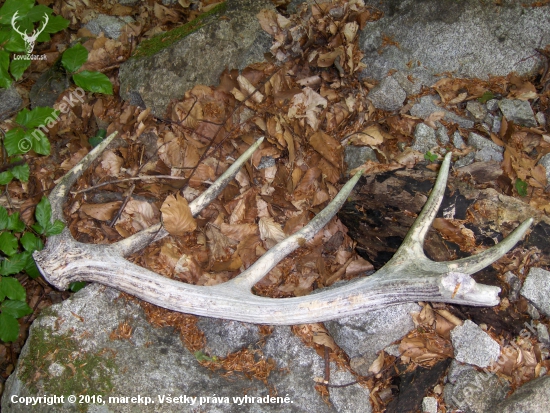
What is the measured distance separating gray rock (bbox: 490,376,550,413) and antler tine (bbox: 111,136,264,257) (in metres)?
2.29

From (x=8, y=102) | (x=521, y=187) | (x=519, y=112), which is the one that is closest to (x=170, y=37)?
(x=8, y=102)

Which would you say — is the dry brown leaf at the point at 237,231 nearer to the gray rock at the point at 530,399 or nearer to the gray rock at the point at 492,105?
the gray rock at the point at 530,399

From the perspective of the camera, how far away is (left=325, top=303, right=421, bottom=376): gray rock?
2881mm

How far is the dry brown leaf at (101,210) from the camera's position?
3.32 metres

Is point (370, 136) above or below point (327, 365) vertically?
above

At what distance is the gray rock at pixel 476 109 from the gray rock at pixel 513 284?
4.67 ft

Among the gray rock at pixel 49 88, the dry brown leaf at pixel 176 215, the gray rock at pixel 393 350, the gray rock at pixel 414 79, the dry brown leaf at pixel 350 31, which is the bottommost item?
the gray rock at pixel 49 88

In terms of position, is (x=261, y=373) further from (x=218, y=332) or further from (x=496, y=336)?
(x=496, y=336)

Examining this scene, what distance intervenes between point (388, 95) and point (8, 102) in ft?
11.6

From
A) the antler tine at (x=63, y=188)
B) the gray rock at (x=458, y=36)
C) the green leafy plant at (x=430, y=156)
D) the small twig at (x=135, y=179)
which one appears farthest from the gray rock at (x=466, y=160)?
the antler tine at (x=63, y=188)

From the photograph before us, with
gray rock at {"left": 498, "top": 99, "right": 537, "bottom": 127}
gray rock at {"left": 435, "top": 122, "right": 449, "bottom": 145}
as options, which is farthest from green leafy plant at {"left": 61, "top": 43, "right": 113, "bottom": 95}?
gray rock at {"left": 498, "top": 99, "right": 537, "bottom": 127}

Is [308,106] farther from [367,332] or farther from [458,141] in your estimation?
[367,332]

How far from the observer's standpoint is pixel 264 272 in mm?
2811

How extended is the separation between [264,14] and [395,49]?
1270 mm
